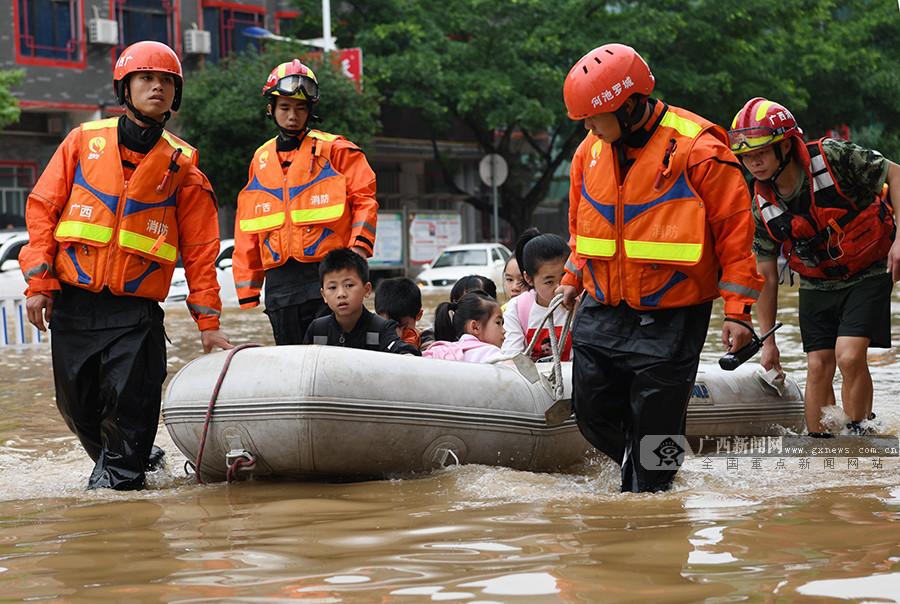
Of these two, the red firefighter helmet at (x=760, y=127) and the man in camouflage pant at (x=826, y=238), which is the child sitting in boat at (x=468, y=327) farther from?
the red firefighter helmet at (x=760, y=127)

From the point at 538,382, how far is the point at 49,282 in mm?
2082

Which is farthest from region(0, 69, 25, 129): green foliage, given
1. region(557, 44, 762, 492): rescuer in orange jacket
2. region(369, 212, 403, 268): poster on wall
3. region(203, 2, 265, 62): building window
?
region(557, 44, 762, 492): rescuer in orange jacket

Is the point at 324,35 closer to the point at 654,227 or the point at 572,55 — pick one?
the point at 572,55

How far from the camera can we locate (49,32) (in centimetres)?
2888

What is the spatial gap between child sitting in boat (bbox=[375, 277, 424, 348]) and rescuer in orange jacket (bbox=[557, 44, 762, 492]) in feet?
7.11

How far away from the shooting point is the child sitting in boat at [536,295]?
7180 mm

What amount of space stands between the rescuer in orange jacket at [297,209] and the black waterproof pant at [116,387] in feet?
4.32

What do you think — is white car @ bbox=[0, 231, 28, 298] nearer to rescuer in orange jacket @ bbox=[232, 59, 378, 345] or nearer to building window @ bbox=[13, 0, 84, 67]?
building window @ bbox=[13, 0, 84, 67]

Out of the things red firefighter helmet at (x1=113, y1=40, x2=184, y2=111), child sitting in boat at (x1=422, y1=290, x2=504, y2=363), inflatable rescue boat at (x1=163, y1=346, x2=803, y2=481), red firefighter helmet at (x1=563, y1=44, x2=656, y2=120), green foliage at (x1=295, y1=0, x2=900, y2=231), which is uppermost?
green foliage at (x1=295, y1=0, x2=900, y2=231)

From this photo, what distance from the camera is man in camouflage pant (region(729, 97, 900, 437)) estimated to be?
6.29 meters

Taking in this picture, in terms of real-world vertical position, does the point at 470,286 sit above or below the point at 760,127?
below

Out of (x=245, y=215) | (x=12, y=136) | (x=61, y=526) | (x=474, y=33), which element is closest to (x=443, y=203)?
(x=474, y=33)

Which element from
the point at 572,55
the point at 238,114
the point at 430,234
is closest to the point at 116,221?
the point at 238,114

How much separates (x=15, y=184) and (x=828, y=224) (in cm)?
2387
